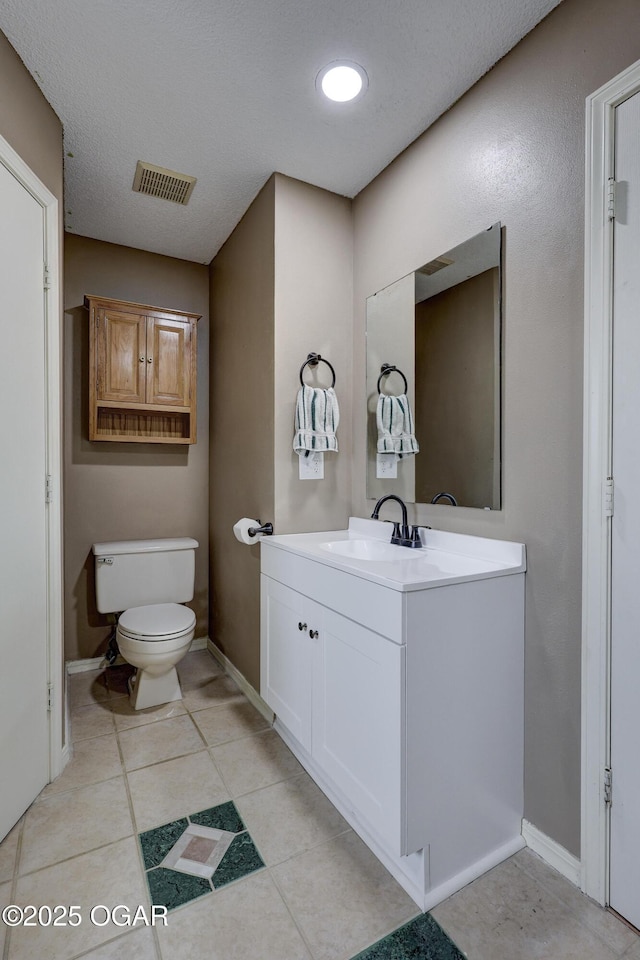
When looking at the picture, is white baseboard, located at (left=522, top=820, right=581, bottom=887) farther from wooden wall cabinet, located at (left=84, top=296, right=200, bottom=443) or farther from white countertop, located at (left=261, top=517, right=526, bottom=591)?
wooden wall cabinet, located at (left=84, top=296, right=200, bottom=443)

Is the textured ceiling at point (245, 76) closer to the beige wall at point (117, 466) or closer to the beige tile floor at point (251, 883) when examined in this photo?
the beige wall at point (117, 466)

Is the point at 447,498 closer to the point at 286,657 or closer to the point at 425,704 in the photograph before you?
the point at 425,704

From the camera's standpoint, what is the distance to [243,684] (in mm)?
2605

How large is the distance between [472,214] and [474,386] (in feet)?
2.01

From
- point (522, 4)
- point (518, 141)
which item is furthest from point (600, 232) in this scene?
point (522, 4)

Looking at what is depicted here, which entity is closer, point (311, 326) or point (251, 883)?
point (251, 883)

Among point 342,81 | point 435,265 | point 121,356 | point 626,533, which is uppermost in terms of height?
point 342,81

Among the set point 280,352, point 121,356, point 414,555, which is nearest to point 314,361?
point 280,352

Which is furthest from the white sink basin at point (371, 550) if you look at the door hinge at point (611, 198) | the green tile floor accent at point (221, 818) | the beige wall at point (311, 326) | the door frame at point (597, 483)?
the door hinge at point (611, 198)

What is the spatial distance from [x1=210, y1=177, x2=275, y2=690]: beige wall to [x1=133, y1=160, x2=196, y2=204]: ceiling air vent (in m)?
0.33

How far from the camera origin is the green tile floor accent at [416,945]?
1.19m

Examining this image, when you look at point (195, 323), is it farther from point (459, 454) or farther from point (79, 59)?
point (459, 454)

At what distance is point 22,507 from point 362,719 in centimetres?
135

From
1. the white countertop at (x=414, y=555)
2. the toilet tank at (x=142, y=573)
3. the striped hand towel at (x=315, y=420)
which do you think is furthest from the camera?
the toilet tank at (x=142, y=573)
